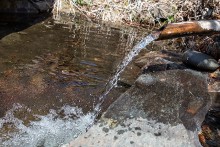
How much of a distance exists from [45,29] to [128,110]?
177 inches

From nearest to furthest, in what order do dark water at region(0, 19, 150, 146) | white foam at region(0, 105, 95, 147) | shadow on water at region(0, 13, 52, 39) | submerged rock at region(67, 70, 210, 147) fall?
submerged rock at region(67, 70, 210, 147) < white foam at region(0, 105, 95, 147) < dark water at region(0, 19, 150, 146) < shadow on water at region(0, 13, 52, 39)

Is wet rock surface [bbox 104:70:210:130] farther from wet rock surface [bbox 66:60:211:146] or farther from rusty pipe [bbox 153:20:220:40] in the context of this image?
rusty pipe [bbox 153:20:220:40]

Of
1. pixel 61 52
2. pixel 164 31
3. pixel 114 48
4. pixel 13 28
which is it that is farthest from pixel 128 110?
pixel 13 28

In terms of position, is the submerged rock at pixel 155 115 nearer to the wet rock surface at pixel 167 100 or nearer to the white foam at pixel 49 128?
the wet rock surface at pixel 167 100

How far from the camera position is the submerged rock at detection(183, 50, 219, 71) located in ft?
17.1

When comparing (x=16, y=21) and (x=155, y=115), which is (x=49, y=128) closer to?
(x=155, y=115)

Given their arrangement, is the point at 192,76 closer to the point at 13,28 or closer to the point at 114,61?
the point at 114,61

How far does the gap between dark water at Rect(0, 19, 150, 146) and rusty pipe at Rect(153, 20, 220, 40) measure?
4.02 feet

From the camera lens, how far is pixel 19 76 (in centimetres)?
495

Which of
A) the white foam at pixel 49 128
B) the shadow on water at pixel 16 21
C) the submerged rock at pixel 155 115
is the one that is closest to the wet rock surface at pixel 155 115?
the submerged rock at pixel 155 115

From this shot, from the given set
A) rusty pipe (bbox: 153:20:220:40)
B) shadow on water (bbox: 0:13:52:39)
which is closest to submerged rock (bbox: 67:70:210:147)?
rusty pipe (bbox: 153:20:220:40)

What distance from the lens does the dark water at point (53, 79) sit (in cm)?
371

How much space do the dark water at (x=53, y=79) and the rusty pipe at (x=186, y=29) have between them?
1.22m

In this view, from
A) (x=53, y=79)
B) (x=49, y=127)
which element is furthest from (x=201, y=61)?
(x=49, y=127)
